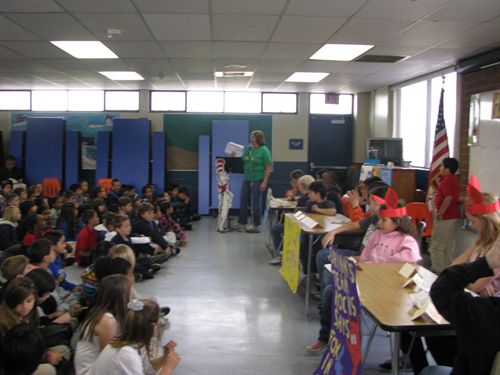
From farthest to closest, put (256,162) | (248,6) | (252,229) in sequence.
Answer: (252,229) → (256,162) → (248,6)

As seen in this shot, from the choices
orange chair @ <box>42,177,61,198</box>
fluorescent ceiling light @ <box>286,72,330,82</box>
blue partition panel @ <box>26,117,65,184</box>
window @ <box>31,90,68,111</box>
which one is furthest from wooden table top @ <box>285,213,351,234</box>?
window @ <box>31,90,68,111</box>

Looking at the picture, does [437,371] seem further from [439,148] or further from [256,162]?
[256,162]

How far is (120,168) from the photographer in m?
→ 10.9

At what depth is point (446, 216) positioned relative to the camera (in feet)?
20.6

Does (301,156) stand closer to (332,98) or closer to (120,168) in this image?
(332,98)

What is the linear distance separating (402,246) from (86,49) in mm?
5070

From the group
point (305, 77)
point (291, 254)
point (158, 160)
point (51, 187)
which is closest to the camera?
point (291, 254)

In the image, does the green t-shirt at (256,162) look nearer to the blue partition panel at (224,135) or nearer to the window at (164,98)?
the blue partition panel at (224,135)

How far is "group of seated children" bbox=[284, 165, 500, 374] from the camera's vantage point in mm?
2627

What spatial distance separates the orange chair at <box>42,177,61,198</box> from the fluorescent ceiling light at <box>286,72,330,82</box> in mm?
5319

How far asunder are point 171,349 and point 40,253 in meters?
1.81

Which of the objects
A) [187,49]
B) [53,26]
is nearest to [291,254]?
[187,49]

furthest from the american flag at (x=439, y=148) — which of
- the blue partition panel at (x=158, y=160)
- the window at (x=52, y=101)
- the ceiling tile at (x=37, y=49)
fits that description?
the window at (x=52, y=101)

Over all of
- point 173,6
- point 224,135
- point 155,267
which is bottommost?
point 155,267
